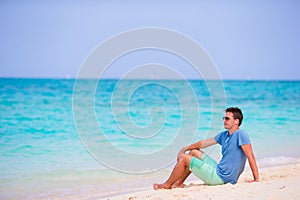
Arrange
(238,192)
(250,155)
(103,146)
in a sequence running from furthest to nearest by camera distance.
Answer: (103,146) < (250,155) < (238,192)

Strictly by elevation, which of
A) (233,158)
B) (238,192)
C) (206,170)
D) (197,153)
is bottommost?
(238,192)

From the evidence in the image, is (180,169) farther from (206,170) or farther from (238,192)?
(238,192)

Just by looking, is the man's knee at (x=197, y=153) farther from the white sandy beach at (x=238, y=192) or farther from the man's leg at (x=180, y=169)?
the white sandy beach at (x=238, y=192)

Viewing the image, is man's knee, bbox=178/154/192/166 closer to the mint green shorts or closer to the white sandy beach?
the mint green shorts

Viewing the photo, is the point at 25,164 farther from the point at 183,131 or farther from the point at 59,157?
the point at 183,131

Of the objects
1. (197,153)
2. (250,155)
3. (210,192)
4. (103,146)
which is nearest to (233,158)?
(250,155)

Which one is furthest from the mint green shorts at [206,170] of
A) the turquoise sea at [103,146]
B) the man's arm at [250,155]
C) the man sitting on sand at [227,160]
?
the turquoise sea at [103,146]

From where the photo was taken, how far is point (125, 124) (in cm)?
1481

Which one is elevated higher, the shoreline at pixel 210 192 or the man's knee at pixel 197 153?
the man's knee at pixel 197 153

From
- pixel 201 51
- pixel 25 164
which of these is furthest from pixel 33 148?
pixel 201 51

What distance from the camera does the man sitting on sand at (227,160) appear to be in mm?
5203

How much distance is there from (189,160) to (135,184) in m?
1.54

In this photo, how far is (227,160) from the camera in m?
5.27

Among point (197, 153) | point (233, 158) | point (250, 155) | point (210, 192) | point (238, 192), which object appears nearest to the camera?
point (238, 192)
